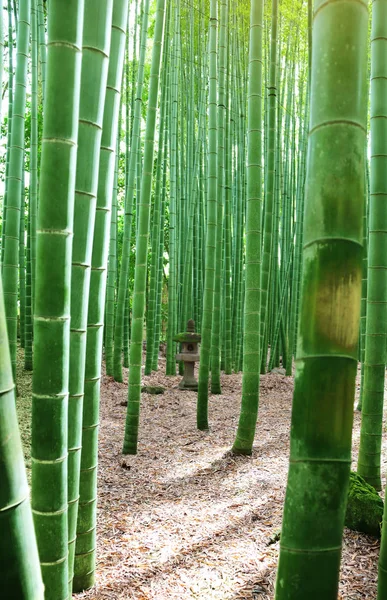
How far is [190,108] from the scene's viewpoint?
216 inches

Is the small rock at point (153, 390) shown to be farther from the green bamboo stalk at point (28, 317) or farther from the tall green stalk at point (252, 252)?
the tall green stalk at point (252, 252)

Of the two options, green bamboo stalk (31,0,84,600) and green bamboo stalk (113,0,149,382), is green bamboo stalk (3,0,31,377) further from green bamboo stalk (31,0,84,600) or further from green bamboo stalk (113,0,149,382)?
green bamboo stalk (31,0,84,600)

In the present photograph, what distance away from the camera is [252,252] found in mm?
2885

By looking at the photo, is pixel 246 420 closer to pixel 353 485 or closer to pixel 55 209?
pixel 353 485

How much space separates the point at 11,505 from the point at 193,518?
5.97ft

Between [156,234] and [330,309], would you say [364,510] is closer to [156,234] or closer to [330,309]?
[330,309]

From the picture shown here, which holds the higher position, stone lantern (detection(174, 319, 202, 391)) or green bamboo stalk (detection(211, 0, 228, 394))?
green bamboo stalk (detection(211, 0, 228, 394))

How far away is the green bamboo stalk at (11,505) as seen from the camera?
1.78ft

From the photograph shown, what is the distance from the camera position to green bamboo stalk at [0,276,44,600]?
543 mm

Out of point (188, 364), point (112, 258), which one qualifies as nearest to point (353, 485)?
point (188, 364)

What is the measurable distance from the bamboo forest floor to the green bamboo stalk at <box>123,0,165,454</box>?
0.24 metres

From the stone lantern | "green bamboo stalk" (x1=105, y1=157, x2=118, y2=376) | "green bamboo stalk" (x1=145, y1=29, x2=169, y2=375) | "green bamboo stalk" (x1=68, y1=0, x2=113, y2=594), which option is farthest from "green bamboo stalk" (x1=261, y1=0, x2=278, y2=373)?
"green bamboo stalk" (x1=68, y1=0, x2=113, y2=594)

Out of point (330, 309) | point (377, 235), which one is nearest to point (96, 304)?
point (330, 309)

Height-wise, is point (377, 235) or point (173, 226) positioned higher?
point (173, 226)
